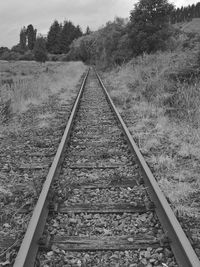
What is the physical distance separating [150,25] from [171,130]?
69.0 ft

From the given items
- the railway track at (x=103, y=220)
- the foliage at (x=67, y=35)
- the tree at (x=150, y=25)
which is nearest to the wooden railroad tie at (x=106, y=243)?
the railway track at (x=103, y=220)

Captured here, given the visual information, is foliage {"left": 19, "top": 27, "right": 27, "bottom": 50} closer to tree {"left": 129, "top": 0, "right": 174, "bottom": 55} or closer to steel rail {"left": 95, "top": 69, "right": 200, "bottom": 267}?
tree {"left": 129, "top": 0, "right": 174, "bottom": 55}

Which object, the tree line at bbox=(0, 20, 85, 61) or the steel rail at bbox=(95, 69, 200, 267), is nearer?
the steel rail at bbox=(95, 69, 200, 267)

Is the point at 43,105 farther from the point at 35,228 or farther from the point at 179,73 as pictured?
the point at 35,228

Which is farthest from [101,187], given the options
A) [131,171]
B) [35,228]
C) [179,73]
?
[179,73]

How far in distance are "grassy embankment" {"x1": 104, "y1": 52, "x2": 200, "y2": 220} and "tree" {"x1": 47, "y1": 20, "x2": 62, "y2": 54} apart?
115m

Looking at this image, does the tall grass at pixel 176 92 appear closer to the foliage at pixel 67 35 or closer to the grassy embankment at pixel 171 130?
the grassy embankment at pixel 171 130

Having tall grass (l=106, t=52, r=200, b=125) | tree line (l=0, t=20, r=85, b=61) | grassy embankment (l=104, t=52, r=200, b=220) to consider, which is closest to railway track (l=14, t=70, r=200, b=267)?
grassy embankment (l=104, t=52, r=200, b=220)

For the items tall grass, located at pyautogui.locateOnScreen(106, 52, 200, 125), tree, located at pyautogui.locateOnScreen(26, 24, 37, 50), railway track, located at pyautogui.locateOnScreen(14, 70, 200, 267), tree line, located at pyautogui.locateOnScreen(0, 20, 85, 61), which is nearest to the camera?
railway track, located at pyautogui.locateOnScreen(14, 70, 200, 267)

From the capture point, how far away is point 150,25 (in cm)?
2783

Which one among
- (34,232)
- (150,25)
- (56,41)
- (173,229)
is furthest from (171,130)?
(56,41)

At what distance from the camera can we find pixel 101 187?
504 centimetres

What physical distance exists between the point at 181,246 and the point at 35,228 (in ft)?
4.52

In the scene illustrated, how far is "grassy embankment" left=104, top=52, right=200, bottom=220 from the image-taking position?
16.4 ft
